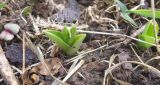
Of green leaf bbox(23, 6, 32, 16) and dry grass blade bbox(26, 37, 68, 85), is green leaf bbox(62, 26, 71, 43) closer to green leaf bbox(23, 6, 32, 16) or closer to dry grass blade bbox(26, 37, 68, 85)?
dry grass blade bbox(26, 37, 68, 85)

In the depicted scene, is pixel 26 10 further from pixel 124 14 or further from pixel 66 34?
pixel 124 14

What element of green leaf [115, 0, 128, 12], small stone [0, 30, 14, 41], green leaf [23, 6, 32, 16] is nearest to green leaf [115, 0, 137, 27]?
green leaf [115, 0, 128, 12]

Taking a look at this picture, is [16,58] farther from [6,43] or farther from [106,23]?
[106,23]

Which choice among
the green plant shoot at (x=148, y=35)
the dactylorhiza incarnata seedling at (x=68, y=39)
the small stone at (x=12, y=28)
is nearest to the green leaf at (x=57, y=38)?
the dactylorhiza incarnata seedling at (x=68, y=39)

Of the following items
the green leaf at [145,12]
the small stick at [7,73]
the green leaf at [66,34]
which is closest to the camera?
the small stick at [7,73]

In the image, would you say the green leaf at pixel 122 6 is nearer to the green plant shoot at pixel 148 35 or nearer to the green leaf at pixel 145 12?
the green leaf at pixel 145 12

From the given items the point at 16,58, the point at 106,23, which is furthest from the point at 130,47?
the point at 16,58
